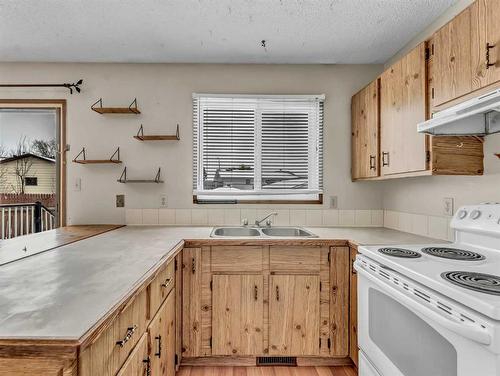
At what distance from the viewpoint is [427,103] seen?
68.7 inches

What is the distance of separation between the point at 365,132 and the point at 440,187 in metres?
0.71

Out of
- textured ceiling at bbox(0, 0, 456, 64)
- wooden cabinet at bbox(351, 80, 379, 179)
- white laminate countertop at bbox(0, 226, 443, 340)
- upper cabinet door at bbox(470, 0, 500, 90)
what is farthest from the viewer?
wooden cabinet at bbox(351, 80, 379, 179)

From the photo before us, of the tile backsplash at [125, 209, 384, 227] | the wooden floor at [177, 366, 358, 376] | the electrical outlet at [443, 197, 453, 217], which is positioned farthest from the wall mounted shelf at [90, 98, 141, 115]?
the electrical outlet at [443, 197, 453, 217]

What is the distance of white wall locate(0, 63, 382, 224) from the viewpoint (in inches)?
111

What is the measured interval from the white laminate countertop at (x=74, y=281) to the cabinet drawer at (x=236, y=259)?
29 cm

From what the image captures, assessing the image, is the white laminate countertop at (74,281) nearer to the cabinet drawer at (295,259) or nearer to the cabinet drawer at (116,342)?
the cabinet drawer at (116,342)

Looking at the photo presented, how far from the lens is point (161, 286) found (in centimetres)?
157

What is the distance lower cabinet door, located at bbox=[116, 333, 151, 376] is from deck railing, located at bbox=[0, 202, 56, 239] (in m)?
2.15

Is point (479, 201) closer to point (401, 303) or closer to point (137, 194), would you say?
point (401, 303)

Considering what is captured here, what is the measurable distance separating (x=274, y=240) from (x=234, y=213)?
2.45ft

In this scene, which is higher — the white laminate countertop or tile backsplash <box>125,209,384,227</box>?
tile backsplash <box>125,209,384,227</box>

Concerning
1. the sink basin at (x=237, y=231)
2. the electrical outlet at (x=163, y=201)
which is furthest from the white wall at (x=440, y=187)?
the electrical outlet at (x=163, y=201)

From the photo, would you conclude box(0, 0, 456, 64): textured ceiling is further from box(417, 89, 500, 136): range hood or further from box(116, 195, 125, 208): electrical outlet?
box(116, 195, 125, 208): electrical outlet

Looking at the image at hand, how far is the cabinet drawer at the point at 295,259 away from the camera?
2162 mm
